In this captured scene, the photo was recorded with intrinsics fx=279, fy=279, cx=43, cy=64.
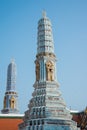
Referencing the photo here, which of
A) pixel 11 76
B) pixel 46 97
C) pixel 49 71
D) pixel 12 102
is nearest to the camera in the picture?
pixel 46 97

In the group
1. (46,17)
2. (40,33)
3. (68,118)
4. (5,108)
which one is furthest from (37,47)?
(5,108)

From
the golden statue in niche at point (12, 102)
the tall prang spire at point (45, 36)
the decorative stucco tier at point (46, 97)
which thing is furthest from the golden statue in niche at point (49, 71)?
the golden statue in niche at point (12, 102)

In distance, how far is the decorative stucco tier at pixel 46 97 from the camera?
24.2 meters

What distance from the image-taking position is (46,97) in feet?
83.7

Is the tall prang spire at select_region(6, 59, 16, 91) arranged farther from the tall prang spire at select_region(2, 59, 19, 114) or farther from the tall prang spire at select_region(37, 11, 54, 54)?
the tall prang spire at select_region(37, 11, 54, 54)

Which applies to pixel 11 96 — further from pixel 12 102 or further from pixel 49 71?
pixel 49 71

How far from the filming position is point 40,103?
25.4 metres

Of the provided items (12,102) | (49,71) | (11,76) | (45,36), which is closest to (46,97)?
(49,71)

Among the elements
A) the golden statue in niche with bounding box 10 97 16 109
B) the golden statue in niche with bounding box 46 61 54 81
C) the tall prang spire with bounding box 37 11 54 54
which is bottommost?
the golden statue in niche with bounding box 10 97 16 109

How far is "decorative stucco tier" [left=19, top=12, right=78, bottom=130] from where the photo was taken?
24.2 metres

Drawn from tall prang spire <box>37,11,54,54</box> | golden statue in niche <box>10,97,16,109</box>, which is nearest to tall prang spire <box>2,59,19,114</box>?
golden statue in niche <box>10,97,16,109</box>

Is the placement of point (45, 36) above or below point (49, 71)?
above

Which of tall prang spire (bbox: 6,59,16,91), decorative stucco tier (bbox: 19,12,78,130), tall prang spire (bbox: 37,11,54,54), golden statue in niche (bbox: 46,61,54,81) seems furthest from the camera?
tall prang spire (bbox: 6,59,16,91)

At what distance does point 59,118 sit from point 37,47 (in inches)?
329
